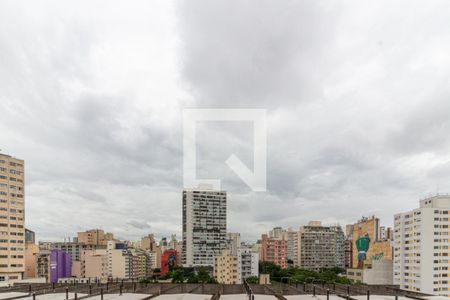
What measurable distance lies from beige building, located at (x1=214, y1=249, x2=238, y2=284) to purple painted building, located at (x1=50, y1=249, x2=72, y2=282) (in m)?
15.1

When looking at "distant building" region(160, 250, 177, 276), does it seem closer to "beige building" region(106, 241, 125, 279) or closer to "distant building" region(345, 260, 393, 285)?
"beige building" region(106, 241, 125, 279)

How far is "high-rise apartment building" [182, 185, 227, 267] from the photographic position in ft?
141

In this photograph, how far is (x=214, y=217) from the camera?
152 feet

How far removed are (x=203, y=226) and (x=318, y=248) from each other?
1735 centimetres

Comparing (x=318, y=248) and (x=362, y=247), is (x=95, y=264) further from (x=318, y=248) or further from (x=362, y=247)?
(x=362, y=247)

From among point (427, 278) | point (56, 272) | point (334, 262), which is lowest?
point (334, 262)

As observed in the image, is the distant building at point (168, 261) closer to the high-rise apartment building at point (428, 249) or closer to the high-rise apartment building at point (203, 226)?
the high-rise apartment building at point (203, 226)

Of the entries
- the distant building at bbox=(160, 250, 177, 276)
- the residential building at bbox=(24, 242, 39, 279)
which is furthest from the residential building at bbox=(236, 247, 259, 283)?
the residential building at bbox=(24, 242, 39, 279)

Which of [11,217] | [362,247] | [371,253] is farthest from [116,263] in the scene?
[371,253]

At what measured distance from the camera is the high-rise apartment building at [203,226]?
141 ft

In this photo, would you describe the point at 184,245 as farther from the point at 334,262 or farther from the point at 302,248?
the point at 334,262

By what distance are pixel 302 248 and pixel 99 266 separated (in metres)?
27.4

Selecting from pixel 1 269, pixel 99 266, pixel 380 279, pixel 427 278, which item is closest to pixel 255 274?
pixel 380 279

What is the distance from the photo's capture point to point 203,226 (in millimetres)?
45031
